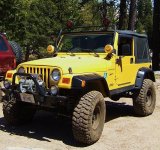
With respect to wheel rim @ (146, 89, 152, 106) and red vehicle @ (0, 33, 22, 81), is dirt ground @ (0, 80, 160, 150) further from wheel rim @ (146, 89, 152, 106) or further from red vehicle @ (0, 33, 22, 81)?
red vehicle @ (0, 33, 22, 81)

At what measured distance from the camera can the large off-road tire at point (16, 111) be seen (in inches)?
307

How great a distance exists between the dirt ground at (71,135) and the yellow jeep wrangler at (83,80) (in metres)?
0.23

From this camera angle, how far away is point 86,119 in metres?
6.70

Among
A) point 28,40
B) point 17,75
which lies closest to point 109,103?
point 17,75

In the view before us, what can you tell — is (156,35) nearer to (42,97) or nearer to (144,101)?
(144,101)

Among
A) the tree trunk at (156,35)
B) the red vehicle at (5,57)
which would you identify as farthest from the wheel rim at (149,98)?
the tree trunk at (156,35)

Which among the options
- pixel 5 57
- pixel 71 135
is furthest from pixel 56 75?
pixel 5 57

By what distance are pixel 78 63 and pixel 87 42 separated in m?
1.20

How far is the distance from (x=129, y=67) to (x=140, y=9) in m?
67.3

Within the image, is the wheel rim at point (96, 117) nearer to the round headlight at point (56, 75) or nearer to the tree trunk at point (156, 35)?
the round headlight at point (56, 75)

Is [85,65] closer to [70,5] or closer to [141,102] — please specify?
[141,102]

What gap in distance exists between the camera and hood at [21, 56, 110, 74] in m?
7.08

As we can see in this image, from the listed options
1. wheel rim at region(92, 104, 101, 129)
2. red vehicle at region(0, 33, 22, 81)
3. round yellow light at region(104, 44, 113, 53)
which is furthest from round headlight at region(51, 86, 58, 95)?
red vehicle at region(0, 33, 22, 81)

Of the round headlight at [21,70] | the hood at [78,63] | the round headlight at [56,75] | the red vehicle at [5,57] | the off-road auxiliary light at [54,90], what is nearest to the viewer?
the off-road auxiliary light at [54,90]
